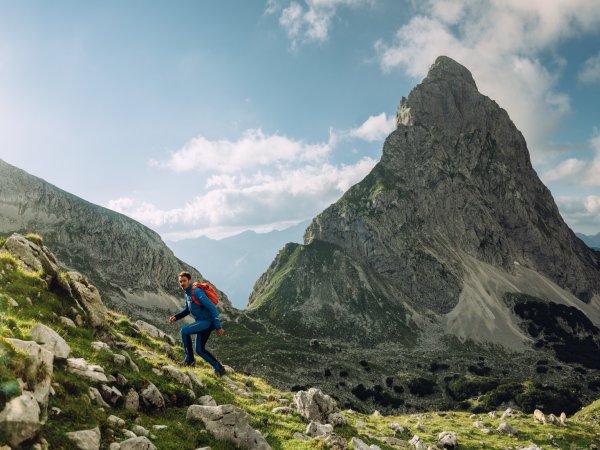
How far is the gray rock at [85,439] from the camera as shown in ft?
30.9

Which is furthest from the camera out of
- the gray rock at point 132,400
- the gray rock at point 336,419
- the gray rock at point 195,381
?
the gray rock at point 336,419

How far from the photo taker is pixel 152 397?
14742 millimetres

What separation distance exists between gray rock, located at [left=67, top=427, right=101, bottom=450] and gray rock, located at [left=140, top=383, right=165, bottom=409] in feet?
15.0

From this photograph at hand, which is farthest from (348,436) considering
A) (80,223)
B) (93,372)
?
(80,223)

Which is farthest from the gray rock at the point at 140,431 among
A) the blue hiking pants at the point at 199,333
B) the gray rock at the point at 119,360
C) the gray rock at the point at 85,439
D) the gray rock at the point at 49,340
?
the blue hiking pants at the point at 199,333

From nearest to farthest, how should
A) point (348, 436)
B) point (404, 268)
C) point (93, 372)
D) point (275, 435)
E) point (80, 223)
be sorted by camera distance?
1. point (93, 372)
2. point (275, 435)
3. point (348, 436)
4. point (80, 223)
5. point (404, 268)

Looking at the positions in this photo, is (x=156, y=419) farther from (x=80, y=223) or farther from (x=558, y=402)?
(x=80, y=223)

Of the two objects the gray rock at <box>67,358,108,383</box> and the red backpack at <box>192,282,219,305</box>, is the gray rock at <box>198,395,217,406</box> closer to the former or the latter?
the red backpack at <box>192,282,219,305</box>

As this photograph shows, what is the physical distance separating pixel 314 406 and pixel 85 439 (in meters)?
14.4

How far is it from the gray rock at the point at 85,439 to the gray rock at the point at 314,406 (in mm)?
12840

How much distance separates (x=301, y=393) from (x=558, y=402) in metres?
98.8

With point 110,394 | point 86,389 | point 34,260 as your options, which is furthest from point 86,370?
point 34,260

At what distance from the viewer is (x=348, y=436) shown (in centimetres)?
2088

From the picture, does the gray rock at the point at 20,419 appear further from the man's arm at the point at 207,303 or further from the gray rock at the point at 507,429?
the gray rock at the point at 507,429
